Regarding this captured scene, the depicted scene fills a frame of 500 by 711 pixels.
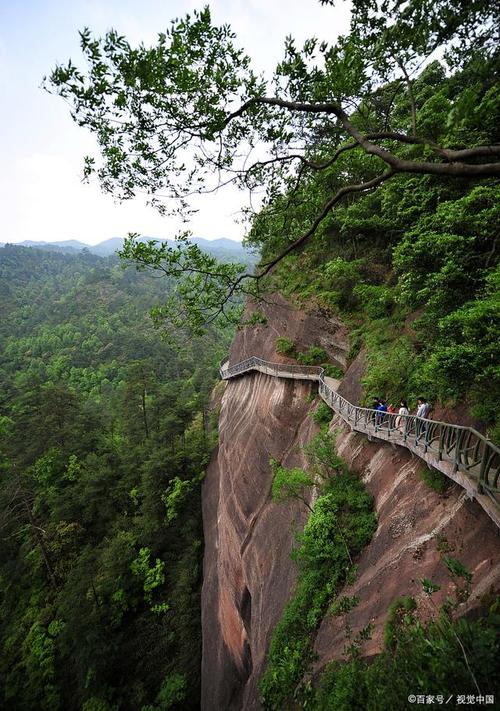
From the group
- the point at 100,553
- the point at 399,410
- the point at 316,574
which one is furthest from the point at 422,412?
the point at 100,553

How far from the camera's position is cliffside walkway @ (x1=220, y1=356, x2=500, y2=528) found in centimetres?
505

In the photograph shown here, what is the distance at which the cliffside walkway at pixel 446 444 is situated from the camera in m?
5.05

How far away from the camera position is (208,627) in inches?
687

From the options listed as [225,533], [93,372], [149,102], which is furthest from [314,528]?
[93,372]

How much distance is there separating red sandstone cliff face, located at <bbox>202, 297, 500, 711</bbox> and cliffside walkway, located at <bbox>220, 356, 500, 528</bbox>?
1.37 ft

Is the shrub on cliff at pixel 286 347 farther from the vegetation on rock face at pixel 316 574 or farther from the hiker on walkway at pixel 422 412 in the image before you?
the hiker on walkway at pixel 422 412

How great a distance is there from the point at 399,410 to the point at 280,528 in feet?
21.9

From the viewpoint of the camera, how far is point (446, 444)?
6402mm

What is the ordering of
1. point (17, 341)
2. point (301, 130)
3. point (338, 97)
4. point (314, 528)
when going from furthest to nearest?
1. point (17, 341)
2. point (314, 528)
3. point (301, 130)
4. point (338, 97)

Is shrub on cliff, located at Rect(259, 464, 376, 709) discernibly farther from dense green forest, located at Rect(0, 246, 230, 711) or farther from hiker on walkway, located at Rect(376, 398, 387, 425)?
dense green forest, located at Rect(0, 246, 230, 711)

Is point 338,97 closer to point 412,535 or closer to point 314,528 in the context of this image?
point 412,535

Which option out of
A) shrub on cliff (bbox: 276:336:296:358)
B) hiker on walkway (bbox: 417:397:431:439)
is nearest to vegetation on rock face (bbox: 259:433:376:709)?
hiker on walkway (bbox: 417:397:431:439)

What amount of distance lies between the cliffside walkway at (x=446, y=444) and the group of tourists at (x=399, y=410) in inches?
1.3

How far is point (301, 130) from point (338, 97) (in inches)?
41.7
